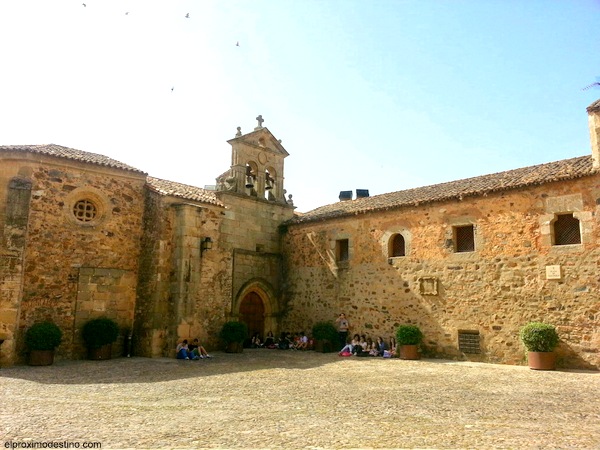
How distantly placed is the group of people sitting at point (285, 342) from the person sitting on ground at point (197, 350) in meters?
3.74

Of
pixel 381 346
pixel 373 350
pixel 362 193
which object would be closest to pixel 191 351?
pixel 373 350

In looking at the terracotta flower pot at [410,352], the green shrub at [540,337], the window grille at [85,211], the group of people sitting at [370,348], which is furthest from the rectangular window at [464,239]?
the window grille at [85,211]

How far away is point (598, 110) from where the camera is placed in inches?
516

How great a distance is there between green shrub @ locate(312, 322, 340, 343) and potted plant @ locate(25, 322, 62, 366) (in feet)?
27.2

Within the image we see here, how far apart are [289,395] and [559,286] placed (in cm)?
833

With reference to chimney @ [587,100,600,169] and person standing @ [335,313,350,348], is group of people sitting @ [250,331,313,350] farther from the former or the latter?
chimney @ [587,100,600,169]

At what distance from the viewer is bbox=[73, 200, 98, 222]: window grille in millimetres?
14258

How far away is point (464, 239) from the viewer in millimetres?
14930

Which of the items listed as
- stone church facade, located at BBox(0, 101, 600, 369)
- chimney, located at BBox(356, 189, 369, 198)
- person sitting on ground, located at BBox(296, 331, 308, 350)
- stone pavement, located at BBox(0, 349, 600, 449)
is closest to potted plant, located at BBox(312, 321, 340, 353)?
person sitting on ground, located at BBox(296, 331, 308, 350)

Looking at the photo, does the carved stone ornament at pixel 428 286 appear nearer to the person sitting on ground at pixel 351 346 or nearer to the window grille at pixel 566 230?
the person sitting on ground at pixel 351 346

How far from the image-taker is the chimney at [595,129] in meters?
12.7

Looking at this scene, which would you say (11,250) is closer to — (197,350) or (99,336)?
(99,336)

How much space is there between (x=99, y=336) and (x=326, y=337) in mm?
7423

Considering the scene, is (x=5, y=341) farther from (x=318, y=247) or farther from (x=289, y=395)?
(x=318, y=247)
